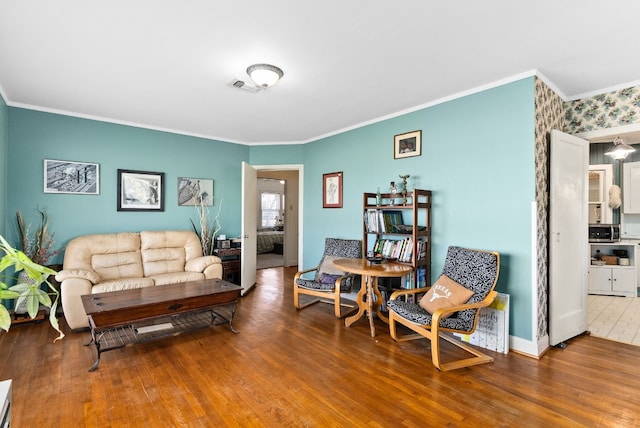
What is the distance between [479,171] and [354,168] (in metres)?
1.84

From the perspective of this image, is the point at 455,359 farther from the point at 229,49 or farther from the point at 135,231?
the point at 135,231

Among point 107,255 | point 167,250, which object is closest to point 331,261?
point 167,250

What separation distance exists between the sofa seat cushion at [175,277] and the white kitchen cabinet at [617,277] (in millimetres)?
5821

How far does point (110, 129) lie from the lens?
4.46 meters

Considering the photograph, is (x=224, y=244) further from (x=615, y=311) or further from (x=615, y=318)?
(x=615, y=311)

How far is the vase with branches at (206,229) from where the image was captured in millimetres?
5086

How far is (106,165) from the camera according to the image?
444cm

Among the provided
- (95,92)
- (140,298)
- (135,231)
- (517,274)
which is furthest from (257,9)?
(135,231)

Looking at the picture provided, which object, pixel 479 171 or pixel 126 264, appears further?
pixel 126 264

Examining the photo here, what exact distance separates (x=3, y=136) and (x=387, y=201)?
4.53 metres

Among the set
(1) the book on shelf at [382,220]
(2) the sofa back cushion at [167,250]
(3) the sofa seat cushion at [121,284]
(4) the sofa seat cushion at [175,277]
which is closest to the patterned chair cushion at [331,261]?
(1) the book on shelf at [382,220]

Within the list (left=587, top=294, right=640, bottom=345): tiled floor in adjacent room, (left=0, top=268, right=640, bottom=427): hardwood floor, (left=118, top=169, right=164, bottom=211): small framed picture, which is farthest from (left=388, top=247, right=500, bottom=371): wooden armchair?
(left=118, top=169, right=164, bottom=211): small framed picture

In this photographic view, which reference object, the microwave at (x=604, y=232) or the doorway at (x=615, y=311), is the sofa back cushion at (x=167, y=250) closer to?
the doorway at (x=615, y=311)

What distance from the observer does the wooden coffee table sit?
2762 millimetres
